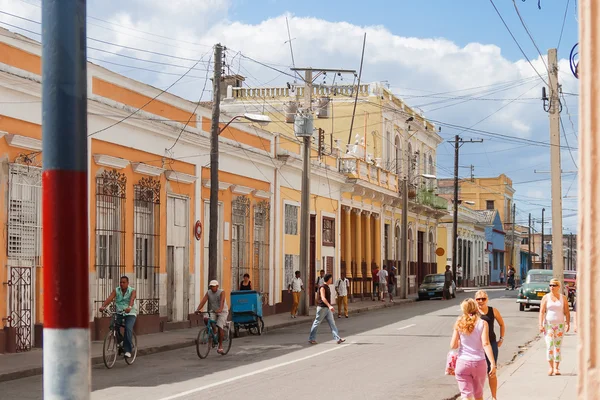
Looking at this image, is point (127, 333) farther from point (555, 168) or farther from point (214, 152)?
point (555, 168)

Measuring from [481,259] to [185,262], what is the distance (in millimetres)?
66225

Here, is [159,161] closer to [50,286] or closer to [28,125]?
[28,125]

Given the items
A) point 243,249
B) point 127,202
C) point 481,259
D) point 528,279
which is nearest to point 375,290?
point 528,279

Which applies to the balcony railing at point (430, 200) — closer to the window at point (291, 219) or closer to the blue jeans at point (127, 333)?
the window at point (291, 219)

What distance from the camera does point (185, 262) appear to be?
27500 mm

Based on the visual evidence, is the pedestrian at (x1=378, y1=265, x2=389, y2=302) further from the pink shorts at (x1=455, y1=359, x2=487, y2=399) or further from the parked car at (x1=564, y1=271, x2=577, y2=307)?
the pink shorts at (x1=455, y1=359, x2=487, y2=399)

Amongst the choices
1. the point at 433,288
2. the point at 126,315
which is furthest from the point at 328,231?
the point at 126,315

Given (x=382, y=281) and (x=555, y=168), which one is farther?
(x=382, y=281)

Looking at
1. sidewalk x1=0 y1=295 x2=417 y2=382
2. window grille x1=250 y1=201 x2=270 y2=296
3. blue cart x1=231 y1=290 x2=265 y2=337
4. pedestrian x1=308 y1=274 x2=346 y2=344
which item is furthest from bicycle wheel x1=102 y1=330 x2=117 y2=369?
window grille x1=250 y1=201 x2=270 y2=296

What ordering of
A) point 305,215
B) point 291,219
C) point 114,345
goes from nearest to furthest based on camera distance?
point 114,345 → point 305,215 → point 291,219

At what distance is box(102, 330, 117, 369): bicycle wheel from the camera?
1691 centimetres

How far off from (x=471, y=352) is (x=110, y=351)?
8.76 m

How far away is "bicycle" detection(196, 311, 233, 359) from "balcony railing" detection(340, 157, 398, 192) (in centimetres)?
2538

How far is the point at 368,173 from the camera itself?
158 feet
